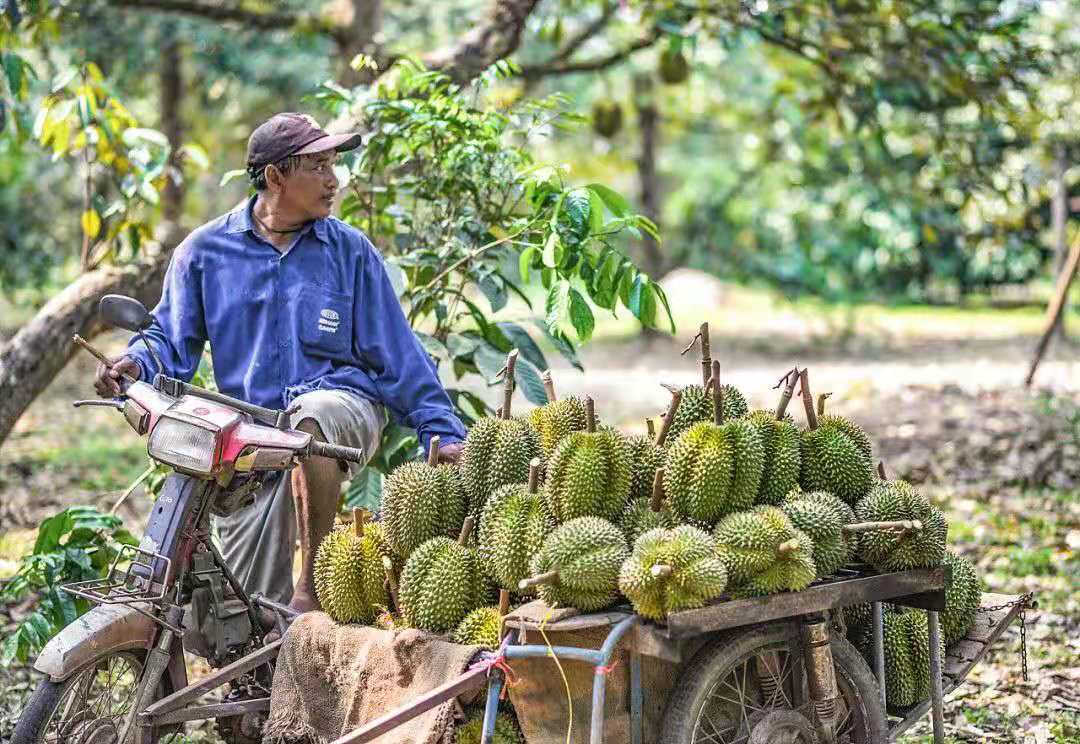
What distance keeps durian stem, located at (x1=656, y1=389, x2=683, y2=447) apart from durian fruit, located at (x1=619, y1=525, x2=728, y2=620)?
1.53 feet

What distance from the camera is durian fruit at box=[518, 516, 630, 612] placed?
9.27 ft

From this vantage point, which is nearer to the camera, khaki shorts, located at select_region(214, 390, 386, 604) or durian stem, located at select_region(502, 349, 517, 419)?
durian stem, located at select_region(502, 349, 517, 419)

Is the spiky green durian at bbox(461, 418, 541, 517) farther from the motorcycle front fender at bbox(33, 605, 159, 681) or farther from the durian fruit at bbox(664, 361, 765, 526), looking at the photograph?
the motorcycle front fender at bbox(33, 605, 159, 681)

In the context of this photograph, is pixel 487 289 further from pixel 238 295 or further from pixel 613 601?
pixel 613 601

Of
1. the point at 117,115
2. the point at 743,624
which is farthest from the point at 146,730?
the point at 117,115

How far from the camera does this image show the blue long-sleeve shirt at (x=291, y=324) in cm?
393

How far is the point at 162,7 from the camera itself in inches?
327

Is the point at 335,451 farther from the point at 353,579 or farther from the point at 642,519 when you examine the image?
the point at 642,519

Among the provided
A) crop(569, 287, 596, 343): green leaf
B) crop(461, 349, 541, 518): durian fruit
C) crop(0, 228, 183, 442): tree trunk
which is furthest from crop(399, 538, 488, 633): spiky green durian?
crop(0, 228, 183, 442): tree trunk

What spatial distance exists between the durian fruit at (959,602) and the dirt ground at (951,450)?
690 mm

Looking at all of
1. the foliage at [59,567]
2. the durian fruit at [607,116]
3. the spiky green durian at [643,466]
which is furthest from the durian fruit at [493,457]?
the durian fruit at [607,116]

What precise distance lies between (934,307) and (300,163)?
52.4 feet

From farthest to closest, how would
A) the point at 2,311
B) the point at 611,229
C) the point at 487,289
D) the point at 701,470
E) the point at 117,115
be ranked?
the point at 2,311, the point at 117,115, the point at 487,289, the point at 611,229, the point at 701,470

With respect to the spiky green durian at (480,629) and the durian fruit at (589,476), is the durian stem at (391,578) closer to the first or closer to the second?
the spiky green durian at (480,629)
